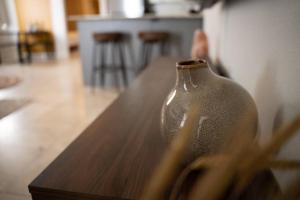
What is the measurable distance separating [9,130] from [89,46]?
1.89 metres

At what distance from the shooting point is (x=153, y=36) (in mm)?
3369

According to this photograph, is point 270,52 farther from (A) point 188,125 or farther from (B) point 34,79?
(B) point 34,79

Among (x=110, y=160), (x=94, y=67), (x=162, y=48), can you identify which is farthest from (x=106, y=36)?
(x=110, y=160)

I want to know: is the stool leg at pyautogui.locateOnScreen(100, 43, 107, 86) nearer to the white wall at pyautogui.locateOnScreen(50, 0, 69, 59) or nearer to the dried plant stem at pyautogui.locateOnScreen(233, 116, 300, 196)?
the white wall at pyautogui.locateOnScreen(50, 0, 69, 59)

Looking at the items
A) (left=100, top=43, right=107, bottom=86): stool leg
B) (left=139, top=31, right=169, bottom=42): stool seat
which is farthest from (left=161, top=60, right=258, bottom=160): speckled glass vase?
(left=100, top=43, right=107, bottom=86): stool leg

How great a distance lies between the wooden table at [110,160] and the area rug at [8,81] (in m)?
3.50

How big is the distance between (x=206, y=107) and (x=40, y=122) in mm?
2302

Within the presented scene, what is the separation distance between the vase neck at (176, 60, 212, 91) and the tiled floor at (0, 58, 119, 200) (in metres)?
1.20

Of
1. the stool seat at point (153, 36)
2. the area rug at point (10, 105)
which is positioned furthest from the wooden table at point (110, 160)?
the stool seat at point (153, 36)

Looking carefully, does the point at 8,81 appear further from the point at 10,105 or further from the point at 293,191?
the point at 293,191

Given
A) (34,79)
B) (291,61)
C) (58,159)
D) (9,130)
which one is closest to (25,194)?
(58,159)

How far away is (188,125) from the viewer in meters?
0.20

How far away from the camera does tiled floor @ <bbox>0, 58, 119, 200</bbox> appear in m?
1.66

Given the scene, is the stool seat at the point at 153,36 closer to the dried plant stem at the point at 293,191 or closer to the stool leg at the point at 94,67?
the stool leg at the point at 94,67
